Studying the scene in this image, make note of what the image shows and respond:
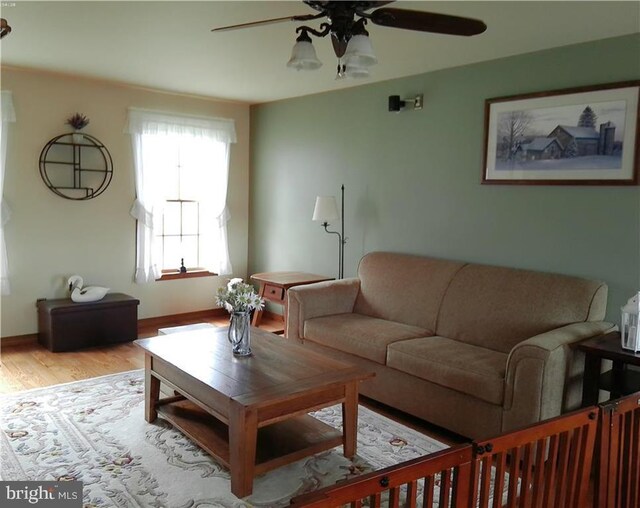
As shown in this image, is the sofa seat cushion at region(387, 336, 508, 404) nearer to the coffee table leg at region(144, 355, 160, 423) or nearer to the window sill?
the coffee table leg at region(144, 355, 160, 423)

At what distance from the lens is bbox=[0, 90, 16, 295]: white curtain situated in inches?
172

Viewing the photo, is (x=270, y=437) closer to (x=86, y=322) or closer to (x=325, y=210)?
(x=325, y=210)

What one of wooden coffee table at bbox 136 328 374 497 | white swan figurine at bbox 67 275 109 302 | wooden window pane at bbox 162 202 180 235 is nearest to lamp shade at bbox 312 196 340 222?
wooden coffee table at bbox 136 328 374 497

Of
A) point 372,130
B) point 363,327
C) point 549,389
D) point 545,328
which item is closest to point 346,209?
point 372,130

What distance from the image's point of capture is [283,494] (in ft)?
8.09

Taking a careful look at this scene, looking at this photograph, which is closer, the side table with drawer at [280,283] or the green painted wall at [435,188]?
the green painted wall at [435,188]

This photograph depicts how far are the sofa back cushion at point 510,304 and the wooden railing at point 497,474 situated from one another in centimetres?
169

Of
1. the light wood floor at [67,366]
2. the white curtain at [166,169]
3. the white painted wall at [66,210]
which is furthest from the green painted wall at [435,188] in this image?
the light wood floor at [67,366]

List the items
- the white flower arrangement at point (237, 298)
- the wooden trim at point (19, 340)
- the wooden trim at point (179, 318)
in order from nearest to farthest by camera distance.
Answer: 1. the white flower arrangement at point (237, 298)
2. the wooden trim at point (19, 340)
3. the wooden trim at point (179, 318)

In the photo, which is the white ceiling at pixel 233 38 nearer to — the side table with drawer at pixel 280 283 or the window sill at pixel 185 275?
the side table with drawer at pixel 280 283

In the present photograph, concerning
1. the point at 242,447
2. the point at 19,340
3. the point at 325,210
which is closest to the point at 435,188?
the point at 325,210

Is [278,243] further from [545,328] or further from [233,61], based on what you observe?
[545,328]

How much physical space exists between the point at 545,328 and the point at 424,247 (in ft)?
4.30

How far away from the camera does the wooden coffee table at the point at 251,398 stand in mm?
2395
